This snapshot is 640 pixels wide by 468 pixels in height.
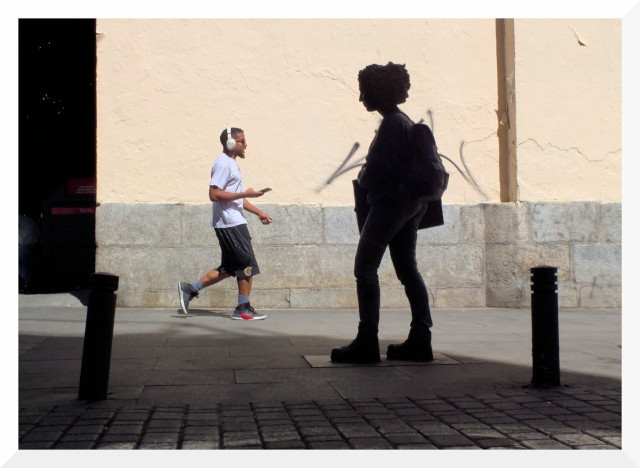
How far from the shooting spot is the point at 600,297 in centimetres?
838

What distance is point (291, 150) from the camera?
8297mm

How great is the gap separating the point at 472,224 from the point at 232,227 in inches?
100

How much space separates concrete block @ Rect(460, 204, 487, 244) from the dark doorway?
4203 mm

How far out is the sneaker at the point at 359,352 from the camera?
16.3 feet

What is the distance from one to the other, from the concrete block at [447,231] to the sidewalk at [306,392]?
5.17 ft

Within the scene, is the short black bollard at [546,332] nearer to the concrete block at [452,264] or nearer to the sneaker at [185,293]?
the sneaker at [185,293]

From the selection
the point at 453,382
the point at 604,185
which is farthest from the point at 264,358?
the point at 604,185

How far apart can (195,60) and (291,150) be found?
1.26m

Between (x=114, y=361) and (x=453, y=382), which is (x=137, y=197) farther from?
(x=453, y=382)

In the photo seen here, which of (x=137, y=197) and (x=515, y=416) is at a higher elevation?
(x=137, y=197)

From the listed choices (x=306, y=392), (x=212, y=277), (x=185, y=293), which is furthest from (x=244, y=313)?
(x=306, y=392)

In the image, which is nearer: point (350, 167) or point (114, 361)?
point (114, 361)

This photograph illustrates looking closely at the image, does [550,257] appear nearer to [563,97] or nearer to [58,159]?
[563,97]

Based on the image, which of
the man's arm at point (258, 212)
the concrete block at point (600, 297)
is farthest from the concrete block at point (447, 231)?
the man's arm at point (258, 212)
